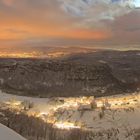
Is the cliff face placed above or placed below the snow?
below

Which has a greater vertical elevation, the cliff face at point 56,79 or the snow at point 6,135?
the snow at point 6,135

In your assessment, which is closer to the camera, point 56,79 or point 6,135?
point 6,135

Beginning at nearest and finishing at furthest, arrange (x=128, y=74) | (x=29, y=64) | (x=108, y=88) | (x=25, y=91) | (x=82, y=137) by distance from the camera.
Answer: (x=82, y=137) < (x=25, y=91) < (x=108, y=88) < (x=29, y=64) < (x=128, y=74)

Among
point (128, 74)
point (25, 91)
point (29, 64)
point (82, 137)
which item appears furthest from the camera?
point (128, 74)

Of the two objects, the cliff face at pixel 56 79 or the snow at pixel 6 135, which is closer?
the snow at pixel 6 135

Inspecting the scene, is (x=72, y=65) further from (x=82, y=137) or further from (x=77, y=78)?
(x=82, y=137)

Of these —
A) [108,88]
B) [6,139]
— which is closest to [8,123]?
[6,139]

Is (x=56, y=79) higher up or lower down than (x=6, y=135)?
lower down

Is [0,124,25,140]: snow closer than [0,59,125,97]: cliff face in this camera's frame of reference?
Yes
